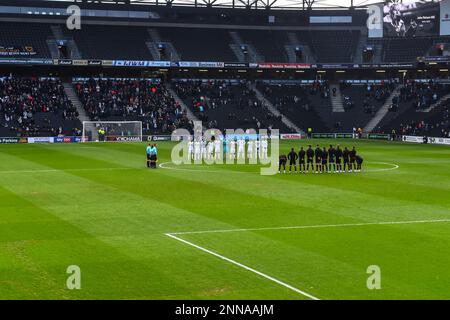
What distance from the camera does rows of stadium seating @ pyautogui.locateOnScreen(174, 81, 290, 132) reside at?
75.5 meters

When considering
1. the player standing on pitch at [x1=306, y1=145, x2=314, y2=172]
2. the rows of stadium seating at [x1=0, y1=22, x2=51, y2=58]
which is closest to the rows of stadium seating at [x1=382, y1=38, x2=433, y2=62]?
the rows of stadium seating at [x1=0, y1=22, x2=51, y2=58]

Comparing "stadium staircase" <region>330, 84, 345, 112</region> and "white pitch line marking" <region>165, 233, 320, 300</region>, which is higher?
"stadium staircase" <region>330, 84, 345, 112</region>

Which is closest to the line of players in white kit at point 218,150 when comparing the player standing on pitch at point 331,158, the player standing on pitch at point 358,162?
the player standing on pitch at point 331,158

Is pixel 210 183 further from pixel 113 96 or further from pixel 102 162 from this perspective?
pixel 113 96

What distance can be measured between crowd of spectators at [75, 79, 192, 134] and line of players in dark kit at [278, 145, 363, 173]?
3499 centimetres

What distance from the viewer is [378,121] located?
78.6 m

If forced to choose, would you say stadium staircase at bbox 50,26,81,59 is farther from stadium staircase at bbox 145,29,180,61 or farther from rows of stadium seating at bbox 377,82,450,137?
rows of stadium seating at bbox 377,82,450,137

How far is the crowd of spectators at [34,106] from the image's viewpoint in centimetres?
6738

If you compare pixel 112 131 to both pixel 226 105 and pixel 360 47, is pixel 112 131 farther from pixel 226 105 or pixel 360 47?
pixel 360 47

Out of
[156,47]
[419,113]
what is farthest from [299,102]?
[156,47]

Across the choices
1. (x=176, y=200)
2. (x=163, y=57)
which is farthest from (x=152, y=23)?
(x=176, y=200)

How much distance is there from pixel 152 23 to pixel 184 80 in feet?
25.0

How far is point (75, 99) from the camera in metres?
74.0

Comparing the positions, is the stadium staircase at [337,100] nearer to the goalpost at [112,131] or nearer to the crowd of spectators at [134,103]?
the crowd of spectators at [134,103]
